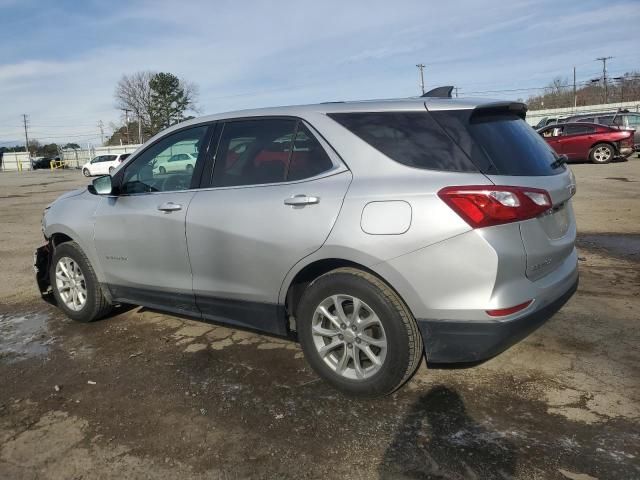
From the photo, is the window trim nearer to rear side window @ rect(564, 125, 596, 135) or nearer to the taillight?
the taillight

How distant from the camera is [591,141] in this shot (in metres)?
18.9

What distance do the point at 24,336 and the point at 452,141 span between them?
398 cm

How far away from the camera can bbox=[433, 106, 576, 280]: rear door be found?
283 centimetres

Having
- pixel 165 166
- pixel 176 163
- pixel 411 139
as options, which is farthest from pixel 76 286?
pixel 411 139

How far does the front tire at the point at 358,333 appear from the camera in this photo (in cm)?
293

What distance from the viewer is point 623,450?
8.29 ft

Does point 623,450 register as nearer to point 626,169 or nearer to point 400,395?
point 400,395

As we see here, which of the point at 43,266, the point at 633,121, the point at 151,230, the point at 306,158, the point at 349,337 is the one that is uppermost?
the point at 633,121

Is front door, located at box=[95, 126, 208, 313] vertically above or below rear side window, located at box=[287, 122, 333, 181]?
below

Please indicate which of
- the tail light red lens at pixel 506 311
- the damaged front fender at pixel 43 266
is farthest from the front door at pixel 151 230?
the tail light red lens at pixel 506 311

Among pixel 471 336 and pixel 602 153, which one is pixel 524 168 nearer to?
pixel 471 336

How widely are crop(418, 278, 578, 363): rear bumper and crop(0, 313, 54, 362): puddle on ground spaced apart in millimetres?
3126

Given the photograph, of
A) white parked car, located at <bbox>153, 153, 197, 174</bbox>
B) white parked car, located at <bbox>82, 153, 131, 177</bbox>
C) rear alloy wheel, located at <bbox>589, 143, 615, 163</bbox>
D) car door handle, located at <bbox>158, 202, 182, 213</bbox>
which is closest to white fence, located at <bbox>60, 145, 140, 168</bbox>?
white parked car, located at <bbox>82, 153, 131, 177</bbox>

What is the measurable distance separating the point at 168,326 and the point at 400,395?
93.2 inches
